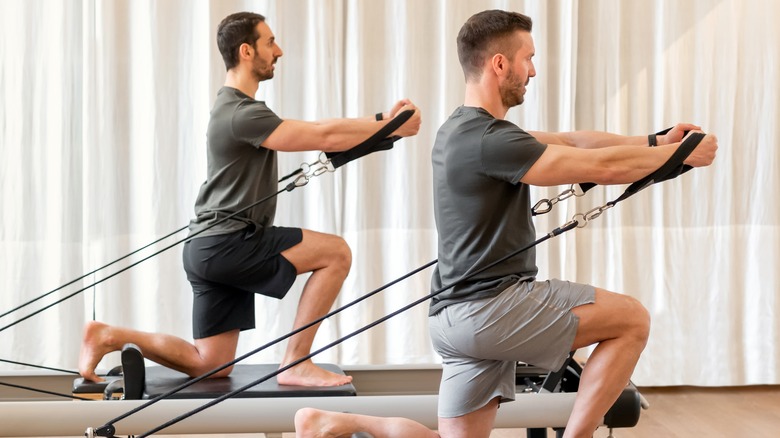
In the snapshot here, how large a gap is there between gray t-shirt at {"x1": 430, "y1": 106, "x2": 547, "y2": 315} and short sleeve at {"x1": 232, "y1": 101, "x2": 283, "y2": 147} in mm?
886

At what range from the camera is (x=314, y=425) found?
275 cm

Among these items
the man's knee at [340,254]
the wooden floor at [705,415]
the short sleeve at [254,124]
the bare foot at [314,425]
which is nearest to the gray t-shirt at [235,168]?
A: the short sleeve at [254,124]

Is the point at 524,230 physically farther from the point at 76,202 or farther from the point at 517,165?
the point at 76,202

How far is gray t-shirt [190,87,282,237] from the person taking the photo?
11.3 ft

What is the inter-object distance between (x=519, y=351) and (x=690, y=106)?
9.65ft

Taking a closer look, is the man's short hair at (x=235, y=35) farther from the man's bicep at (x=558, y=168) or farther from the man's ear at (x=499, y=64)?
the man's bicep at (x=558, y=168)

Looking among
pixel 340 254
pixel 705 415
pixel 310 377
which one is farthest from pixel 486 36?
pixel 705 415

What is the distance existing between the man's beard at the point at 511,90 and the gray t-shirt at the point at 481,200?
8cm

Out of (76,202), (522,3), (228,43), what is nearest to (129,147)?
(76,202)

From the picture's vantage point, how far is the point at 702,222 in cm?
521

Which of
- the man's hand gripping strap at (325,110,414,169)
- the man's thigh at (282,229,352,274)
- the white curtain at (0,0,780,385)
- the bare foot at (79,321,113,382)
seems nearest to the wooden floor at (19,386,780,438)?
the white curtain at (0,0,780,385)

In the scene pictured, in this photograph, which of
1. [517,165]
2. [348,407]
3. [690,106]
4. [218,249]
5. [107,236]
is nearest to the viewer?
[517,165]

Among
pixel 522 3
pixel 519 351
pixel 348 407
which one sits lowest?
pixel 348 407

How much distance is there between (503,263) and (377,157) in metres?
2.46
